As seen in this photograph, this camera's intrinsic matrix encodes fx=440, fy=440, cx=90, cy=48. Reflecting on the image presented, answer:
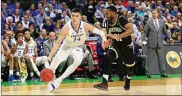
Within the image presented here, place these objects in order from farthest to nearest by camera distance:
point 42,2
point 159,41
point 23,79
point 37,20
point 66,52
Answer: point 42,2 → point 37,20 → point 159,41 → point 23,79 → point 66,52

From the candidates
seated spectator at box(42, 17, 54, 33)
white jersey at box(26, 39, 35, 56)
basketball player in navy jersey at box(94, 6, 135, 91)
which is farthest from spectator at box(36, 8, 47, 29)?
basketball player in navy jersey at box(94, 6, 135, 91)

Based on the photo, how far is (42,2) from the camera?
60.2 ft

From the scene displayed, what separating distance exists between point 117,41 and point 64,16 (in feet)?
23.7

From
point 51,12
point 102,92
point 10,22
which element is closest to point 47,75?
point 102,92

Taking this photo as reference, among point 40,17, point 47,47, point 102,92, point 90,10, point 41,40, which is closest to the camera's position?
point 102,92

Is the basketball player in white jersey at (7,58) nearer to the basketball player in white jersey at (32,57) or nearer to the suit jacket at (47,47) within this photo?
the basketball player in white jersey at (32,57)

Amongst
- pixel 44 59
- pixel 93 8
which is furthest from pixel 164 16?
pixel 44 59

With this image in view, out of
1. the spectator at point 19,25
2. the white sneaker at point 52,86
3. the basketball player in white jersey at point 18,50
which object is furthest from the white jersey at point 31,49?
the white sneaker at point 52,86

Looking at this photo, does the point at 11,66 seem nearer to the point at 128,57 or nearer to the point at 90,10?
the point at 128,57

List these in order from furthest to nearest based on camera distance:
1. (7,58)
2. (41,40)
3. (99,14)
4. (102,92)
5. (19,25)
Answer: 1. (99,14)
2. (19,25)
3. (41,40)
4. (7,58)
5. (102,92)

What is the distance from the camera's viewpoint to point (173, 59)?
15930 mm

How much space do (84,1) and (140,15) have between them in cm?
259

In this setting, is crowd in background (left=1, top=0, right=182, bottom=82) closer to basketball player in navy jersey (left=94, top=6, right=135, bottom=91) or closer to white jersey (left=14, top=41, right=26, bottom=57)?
white jersey (left=14, top=41, right=26, bottom=57)

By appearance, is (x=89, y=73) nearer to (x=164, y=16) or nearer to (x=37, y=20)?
(x=37, y=20)
